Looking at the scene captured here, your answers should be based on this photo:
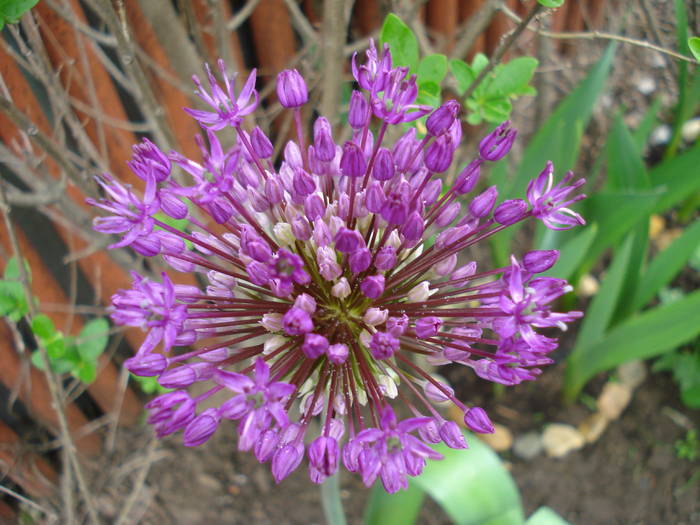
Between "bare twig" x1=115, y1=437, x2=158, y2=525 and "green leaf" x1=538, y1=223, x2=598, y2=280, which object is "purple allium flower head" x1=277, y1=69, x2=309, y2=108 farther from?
"bare twig" x1=115, y1=437, x2=158, y2=525

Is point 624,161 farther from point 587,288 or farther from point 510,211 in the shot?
point 510,211

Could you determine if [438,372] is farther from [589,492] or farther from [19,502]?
[19,502]

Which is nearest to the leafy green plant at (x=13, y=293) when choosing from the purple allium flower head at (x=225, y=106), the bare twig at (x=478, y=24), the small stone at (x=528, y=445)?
the purple allium flower head at (x=225, y=106)

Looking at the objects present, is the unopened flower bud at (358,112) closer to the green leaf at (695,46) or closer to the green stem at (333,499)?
the green leaf at (695,46)

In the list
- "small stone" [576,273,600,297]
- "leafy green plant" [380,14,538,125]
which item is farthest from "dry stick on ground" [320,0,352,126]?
"small stone" [576,273,600,297]

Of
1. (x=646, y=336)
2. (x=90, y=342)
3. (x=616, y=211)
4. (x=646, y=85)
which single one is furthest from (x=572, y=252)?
(x=646, y=85)

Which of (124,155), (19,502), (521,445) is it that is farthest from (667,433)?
(19,502)
